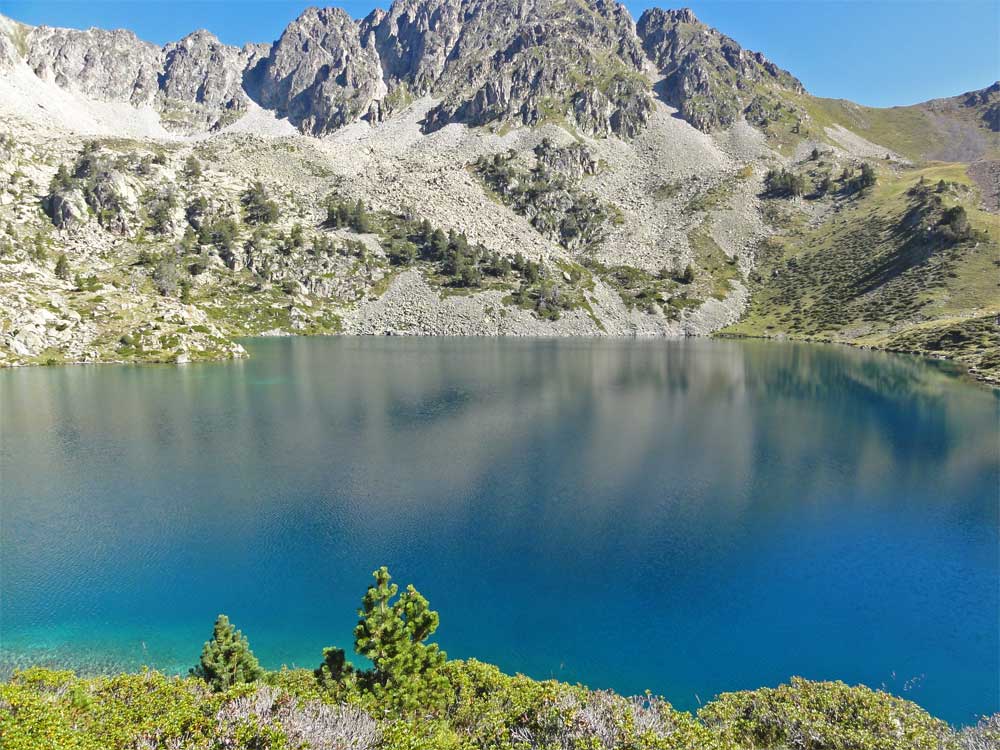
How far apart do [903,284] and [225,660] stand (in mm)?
191893

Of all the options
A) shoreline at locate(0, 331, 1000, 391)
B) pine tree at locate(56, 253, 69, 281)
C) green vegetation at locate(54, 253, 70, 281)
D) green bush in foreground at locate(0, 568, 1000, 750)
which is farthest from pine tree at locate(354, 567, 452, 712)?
pine tree at locate(56, 253, 69, 281)

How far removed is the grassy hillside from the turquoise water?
247ft

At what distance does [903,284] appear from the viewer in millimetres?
156500

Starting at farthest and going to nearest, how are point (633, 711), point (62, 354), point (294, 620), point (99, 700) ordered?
point (62, 354), point (294, 620), point (633, 711), point (99, 700)

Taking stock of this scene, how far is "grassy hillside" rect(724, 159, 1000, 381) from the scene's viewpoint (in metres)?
128

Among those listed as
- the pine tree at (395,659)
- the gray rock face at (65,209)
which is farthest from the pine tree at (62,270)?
the pine tree at (395,659)

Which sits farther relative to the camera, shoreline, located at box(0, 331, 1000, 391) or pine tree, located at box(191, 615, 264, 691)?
shoreline, located at box(0, 331, 1000, 391)

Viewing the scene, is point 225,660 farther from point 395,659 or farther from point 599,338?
point 599,338

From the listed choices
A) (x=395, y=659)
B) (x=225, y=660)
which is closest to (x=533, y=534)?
(x=395, y=659)

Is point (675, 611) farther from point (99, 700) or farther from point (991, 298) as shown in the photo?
point (991, 298)

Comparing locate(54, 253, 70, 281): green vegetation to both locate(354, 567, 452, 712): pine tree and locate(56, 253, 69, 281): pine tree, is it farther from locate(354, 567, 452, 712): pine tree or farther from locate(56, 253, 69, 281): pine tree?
locate(354, 567, 452, 712): pine tree

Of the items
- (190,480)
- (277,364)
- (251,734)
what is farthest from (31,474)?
(277,364)

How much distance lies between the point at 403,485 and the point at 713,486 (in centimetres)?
2299

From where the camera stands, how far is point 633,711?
1418 centimetres
